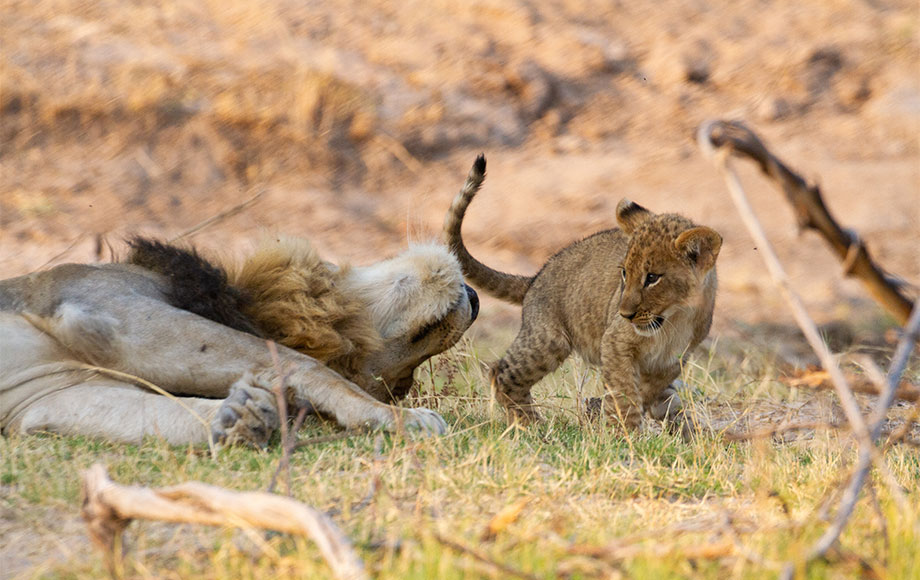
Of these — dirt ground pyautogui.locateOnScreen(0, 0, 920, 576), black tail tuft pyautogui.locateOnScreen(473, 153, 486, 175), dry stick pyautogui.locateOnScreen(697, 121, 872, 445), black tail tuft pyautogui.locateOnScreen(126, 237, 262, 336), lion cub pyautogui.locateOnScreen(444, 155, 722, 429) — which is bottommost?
dirt ground pyautogui.locateOnScreen(0, 0, 920, 576)

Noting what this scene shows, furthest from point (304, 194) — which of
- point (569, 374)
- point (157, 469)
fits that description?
point (157, 469)

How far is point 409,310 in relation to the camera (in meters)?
3.80

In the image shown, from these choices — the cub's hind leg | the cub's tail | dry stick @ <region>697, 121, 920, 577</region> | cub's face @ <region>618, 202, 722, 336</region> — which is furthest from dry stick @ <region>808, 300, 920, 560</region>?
the cub's hind leg

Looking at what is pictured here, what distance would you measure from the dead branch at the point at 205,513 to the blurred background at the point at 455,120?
5.78m

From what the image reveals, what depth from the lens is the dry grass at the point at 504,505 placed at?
6.43ft

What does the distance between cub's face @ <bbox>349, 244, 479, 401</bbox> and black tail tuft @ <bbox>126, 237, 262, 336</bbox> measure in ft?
1.42

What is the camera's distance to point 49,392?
10.5 ft

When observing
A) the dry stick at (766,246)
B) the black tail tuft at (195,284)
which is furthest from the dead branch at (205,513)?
the black tail tuft at (195,284)

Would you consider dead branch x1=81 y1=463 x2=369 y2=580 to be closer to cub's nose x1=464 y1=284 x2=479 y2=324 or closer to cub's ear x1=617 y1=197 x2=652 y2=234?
cub's nose x1=464 y1=284 x2=479 y2=324

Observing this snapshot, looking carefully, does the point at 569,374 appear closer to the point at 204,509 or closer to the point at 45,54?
the point at 204,509

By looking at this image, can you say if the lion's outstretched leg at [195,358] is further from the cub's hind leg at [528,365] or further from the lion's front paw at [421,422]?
the cub's hind leg at [528,365]

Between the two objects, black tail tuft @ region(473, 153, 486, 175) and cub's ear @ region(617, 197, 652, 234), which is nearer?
cub's ear @ region(617, 197, 652, 234)

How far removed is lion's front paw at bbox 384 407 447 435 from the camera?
3.06 metres

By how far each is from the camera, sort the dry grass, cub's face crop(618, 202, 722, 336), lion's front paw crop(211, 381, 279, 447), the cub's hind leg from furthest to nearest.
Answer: the cub's hind leg < cub's face crop(618, 202, 722, 336) < lion's front paw crop(211, 381, 279, 447) < the dry grass
